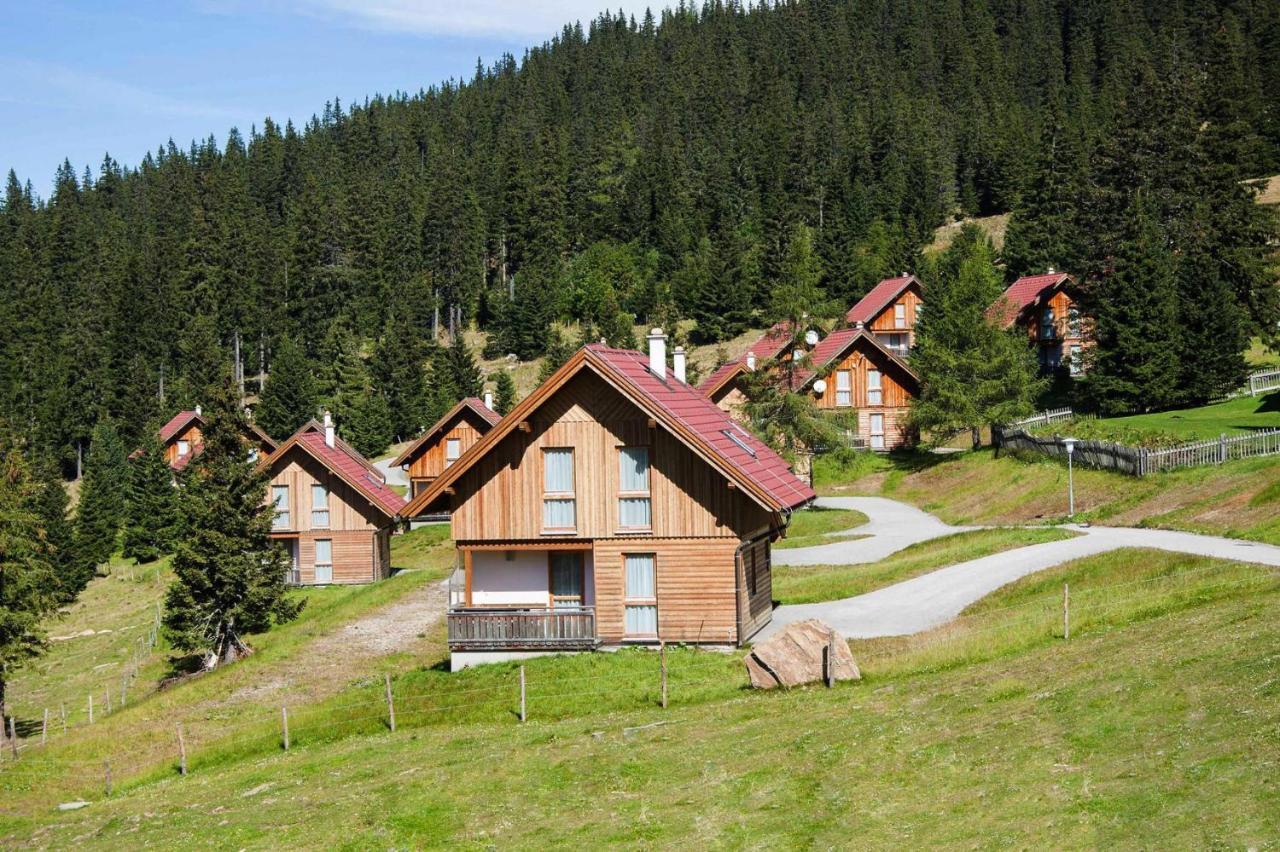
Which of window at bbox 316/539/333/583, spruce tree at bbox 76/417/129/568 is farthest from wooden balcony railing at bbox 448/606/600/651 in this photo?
spruce tree at bbox 76/417/129/568

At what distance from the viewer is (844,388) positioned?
82.0 metres

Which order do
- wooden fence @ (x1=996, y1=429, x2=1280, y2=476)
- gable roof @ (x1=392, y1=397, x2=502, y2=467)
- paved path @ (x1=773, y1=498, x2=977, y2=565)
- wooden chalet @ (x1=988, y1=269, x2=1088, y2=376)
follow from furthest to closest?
wooden chalet @ (x1=988, y1=269, x2=1088, y2=376) → gable roof @ (x1=392, y1=397, x2=502, y2=467) → paved path @ (x1=773, y1=498, x2=977, y2=565) → wooden fence @ (x1=996, y1=429, x2=1280, y2=476)

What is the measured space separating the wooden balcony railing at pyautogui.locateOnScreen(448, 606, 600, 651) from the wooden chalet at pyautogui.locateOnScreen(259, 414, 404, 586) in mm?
29558

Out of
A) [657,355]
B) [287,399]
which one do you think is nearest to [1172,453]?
[657,355]

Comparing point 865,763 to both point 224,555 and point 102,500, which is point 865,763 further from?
point 102,500

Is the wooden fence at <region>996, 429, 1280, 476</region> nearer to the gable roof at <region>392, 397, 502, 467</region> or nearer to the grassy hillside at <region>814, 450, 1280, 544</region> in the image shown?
the grassy hillside at <region>814, 450, 1280, 544</region>

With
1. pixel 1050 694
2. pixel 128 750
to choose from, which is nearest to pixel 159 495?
pixel 128 750

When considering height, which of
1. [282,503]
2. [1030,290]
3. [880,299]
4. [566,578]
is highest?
[880,299]

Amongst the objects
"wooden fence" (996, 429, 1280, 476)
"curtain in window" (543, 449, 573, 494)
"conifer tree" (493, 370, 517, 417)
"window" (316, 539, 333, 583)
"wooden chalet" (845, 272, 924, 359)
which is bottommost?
"window" (316, 539, 333, 583)

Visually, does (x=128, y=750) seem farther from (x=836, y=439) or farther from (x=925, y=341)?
(x=925, y=341)

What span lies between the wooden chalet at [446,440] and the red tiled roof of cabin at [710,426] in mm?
37678

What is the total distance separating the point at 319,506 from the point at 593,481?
32.7 metres

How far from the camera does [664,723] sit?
24328 millimetres

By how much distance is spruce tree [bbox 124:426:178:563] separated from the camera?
82.8 m
